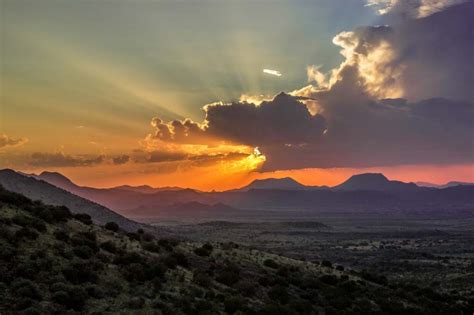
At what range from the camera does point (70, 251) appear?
2506 centimetres

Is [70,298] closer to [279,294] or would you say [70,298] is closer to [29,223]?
[29,223]

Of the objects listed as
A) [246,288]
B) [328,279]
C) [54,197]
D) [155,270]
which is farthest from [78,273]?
[54,197]

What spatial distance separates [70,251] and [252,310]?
10.0 meters

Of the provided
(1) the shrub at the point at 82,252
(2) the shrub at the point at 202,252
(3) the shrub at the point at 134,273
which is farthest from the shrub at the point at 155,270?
(2) the shrub at the point at 202,252

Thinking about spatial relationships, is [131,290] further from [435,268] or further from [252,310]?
[435,268]

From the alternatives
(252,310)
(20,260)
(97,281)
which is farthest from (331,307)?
(20,260)

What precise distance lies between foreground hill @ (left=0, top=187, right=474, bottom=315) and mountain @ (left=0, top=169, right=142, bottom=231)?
7002 cm

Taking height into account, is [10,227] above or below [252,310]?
above

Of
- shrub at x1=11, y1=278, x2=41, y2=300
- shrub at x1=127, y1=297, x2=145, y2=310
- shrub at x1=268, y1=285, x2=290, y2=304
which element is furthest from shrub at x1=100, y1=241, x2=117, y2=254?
shrub at x1=268, y1=285, x2=290, y2=304

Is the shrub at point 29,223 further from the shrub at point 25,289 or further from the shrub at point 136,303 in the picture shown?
the shrub at point 136,303

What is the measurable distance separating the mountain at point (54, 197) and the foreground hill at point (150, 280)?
70.0 meters

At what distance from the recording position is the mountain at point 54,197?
338ft

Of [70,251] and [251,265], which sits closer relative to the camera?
[70,251]

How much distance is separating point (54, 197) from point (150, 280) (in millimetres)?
89987
